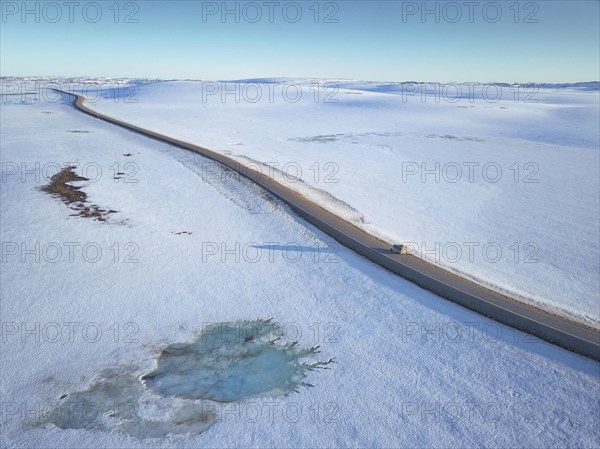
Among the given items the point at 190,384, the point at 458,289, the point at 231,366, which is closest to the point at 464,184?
the point at 458,289

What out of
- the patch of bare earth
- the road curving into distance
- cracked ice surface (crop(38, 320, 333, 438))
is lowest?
cracked ice surface (crop(38, 320, 333, 438))

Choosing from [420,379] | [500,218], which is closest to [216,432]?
[420,379]

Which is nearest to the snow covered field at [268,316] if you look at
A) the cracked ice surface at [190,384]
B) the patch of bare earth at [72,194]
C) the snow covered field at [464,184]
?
the cracked ice surface at [190,384]

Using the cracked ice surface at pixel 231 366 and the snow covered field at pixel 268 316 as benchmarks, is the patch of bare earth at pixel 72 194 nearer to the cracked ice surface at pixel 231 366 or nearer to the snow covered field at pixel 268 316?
the snow covered field at pixel 268 316

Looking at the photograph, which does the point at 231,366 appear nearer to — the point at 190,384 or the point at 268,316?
the point at 190,384

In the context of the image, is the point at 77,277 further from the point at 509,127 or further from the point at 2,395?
the point at 509,127

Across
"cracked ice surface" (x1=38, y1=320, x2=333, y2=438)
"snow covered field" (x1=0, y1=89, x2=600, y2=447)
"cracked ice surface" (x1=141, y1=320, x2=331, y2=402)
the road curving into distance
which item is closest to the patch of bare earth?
"snow covered field" (x1=0, y1=89, x2=600, y2=447)

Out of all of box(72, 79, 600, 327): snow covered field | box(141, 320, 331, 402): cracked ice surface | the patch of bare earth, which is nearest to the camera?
box(141, 320, 331, 402): cracked ice surface

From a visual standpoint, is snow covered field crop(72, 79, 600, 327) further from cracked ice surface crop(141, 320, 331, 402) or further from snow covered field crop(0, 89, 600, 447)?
cracked ice surface crop(141, 320, 331, 402)
